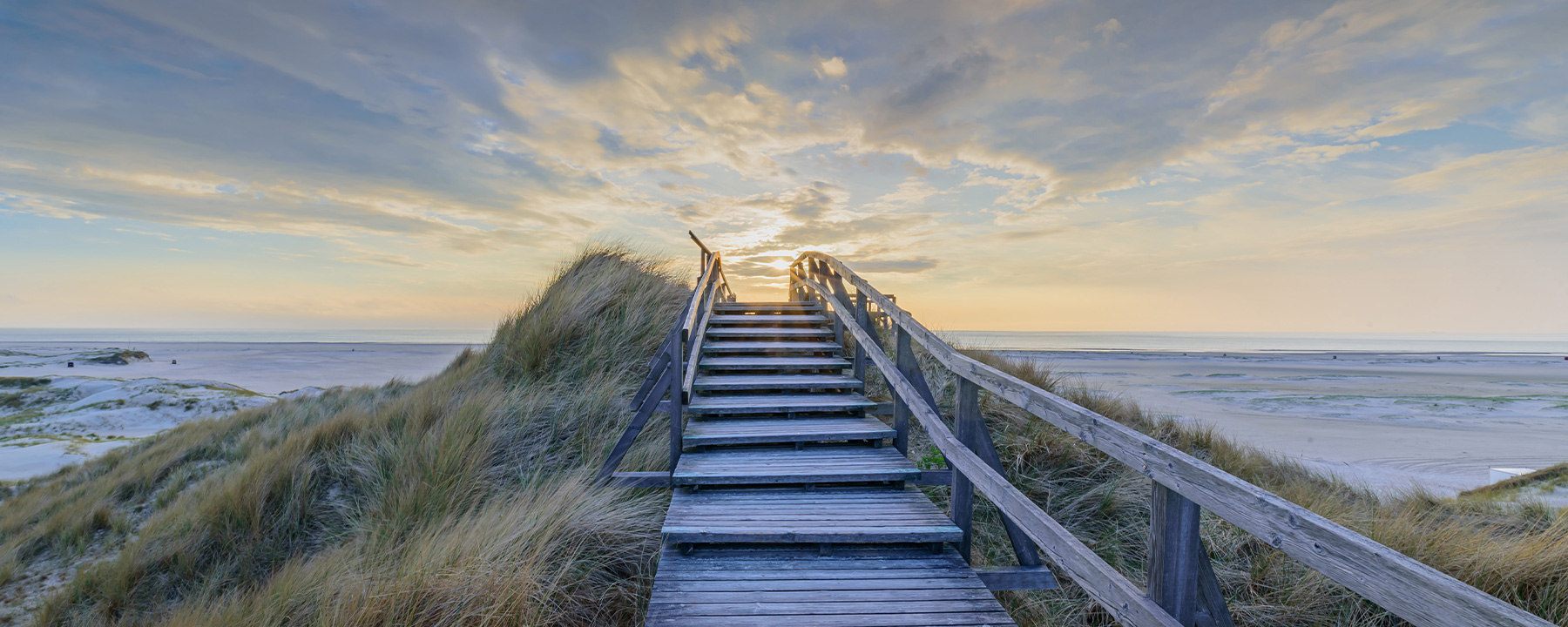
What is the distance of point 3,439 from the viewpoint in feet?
35.8

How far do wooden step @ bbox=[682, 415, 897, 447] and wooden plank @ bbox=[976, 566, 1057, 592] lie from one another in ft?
6.18

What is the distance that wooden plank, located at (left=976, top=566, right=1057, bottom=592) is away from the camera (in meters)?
3.40

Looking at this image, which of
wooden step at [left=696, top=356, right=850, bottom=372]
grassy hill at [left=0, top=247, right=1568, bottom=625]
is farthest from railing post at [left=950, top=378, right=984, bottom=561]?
wooden step at [left=696, top=356, right=850, bottom=372]

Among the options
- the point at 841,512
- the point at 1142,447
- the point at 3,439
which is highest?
the point at 1142,447

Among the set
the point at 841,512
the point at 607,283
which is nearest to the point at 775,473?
the point at 841,512

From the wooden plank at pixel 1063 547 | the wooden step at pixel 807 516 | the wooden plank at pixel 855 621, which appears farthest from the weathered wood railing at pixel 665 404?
the wooden plank at pixel 1063 547

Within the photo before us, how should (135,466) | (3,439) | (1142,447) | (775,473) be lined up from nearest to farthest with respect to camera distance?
(1142,447) < (775,473) < (135,466) < (3,439)

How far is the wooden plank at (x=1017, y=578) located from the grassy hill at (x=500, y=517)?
32 centimetres

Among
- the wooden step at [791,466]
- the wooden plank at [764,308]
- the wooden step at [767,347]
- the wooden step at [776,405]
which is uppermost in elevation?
the wooden plank at [764,308]

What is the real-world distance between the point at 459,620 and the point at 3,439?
1583 cm

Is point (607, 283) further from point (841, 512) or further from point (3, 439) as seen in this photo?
point (3, 439)

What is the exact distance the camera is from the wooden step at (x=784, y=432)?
17.3 feet

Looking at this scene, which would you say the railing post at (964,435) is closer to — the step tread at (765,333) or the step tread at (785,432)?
the step tread at (785,432)

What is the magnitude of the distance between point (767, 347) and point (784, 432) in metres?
2.38
